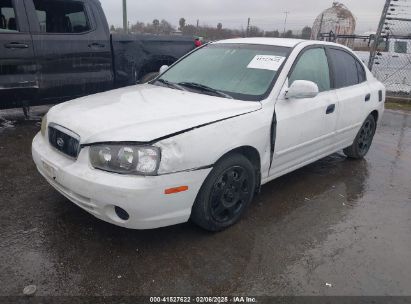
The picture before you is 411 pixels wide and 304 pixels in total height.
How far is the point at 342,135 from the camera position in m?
4.51

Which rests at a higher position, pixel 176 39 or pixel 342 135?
pixel 176 39

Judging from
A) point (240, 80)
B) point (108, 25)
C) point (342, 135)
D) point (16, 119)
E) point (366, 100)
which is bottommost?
point (16, 119)

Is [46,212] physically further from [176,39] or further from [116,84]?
[176,39]

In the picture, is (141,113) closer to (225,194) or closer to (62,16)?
(225,194)

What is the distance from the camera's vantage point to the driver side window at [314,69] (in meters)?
3.73

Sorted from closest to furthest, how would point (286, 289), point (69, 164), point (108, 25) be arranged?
point (286, 289)
point (69, 164)
point (108, 25)

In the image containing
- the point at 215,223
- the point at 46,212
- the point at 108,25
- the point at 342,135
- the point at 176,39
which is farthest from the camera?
the point at 176,39

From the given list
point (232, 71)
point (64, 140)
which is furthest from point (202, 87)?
point (64, 140)

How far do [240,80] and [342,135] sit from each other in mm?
1658

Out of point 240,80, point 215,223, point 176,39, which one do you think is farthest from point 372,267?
point 176,39

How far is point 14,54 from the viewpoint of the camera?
→ 5.05 meters

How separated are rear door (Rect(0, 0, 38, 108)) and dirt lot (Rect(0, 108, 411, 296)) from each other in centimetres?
143

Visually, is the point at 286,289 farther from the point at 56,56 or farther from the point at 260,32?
the point at 260,32

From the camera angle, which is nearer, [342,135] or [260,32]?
[342,135]
